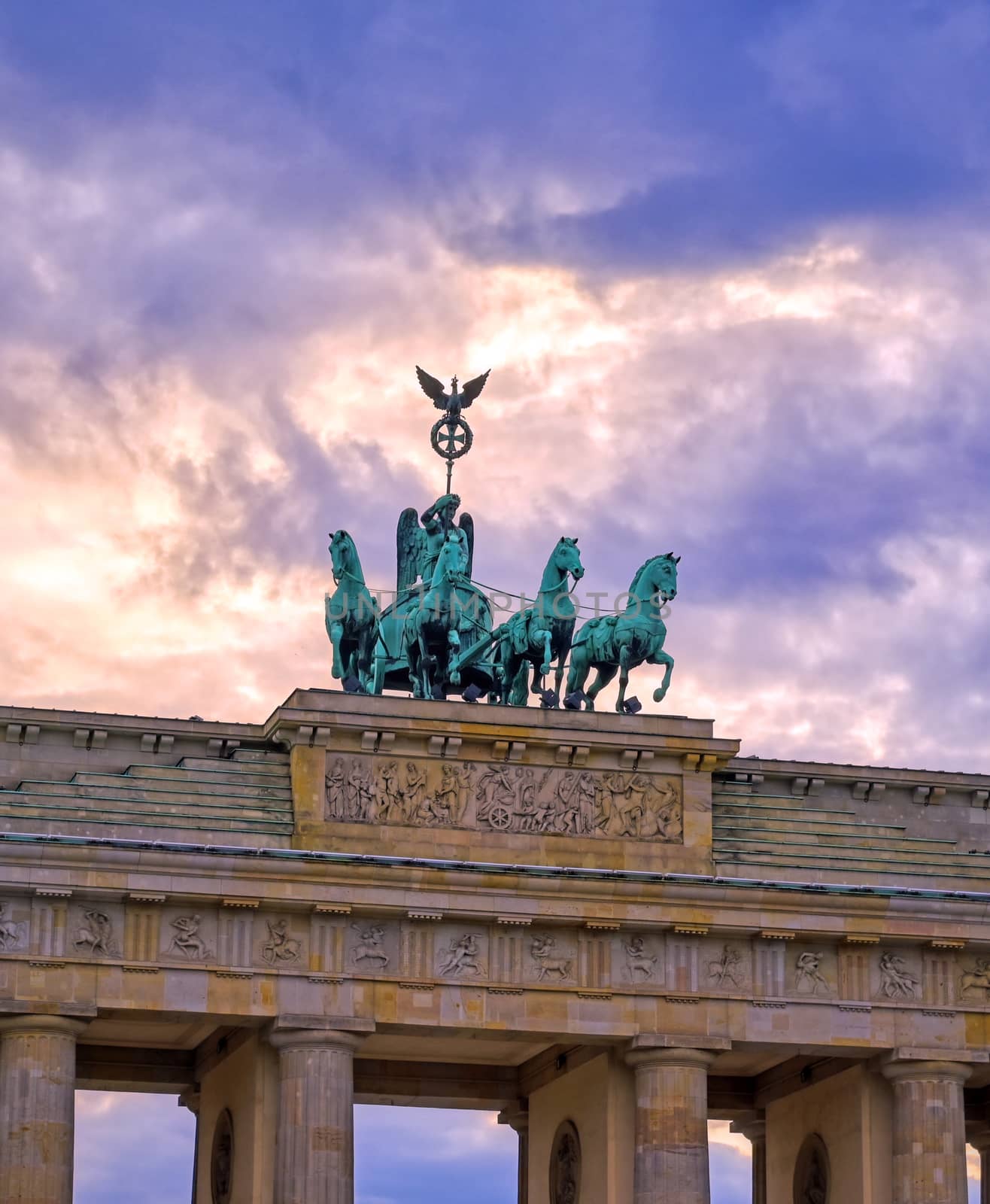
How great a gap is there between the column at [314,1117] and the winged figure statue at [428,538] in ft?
34.1

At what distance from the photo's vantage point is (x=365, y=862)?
177 feet

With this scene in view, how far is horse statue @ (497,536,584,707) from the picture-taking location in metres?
57.7

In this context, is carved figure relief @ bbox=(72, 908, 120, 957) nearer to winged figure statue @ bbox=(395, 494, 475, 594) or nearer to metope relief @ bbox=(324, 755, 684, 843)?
metope relief @ bbox=(324, 755, 684, 843)

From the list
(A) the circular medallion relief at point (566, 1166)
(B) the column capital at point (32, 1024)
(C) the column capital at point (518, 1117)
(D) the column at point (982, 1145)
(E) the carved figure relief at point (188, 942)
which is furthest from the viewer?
(D) the column at point (982, 1145)

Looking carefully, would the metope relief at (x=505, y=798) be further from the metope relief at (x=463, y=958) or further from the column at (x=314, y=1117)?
the column at (x=314, y=1117)

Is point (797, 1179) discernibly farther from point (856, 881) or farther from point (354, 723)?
point (354, 723)

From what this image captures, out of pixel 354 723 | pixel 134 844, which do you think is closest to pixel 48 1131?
pixel 134 844

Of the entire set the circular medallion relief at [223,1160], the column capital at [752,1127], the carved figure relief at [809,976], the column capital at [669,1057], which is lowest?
Answer: the circular medallion relief at [223,1160]

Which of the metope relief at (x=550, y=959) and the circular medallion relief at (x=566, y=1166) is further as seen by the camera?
the circular medallion relief at (x=566, y=1166)

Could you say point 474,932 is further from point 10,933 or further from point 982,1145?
point 982,1145

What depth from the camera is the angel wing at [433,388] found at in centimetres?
6297


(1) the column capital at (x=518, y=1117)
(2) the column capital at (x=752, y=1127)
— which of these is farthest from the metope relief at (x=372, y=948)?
(2) the column capital at (x=752, y=1127)

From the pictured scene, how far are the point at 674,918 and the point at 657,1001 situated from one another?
4.81 ft

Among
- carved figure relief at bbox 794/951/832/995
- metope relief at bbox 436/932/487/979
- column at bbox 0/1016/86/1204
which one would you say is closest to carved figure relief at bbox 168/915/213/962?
column at bbox 0/1016/86/1204
